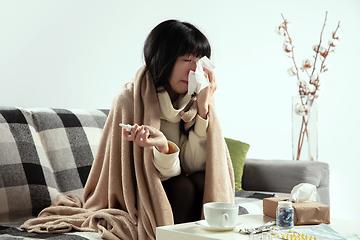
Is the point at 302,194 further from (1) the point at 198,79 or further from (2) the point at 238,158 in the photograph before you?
(2) the point at 238,158

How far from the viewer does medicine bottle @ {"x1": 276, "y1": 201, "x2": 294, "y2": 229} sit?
2.79 ft

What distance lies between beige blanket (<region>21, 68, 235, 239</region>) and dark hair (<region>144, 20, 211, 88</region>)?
1.9 inches

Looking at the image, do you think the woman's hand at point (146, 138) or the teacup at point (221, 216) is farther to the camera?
the woman's hand at point (146, 138)

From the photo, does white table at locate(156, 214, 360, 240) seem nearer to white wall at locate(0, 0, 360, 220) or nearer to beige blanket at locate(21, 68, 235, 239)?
beige blanket at locate(21, 68, 235, 239)

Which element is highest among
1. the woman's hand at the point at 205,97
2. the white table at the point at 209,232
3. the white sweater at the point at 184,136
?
the woman's hand at the point at 205,97

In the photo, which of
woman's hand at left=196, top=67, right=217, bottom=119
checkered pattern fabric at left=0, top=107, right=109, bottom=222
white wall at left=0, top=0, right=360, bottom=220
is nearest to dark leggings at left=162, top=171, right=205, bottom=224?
woman's hand at left=196, top=67, right=217, bottom=119

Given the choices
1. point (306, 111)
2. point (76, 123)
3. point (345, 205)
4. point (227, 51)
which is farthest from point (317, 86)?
point (76, 123)

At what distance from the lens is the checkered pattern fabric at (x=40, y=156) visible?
1369 millimetres

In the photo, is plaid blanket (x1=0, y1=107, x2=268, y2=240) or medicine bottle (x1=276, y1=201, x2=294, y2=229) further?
plaid blanket (x1=0, y1=107, x2=268, y2=240)

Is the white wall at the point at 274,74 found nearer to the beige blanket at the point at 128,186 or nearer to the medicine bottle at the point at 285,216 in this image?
the beige blanket at the point at 128,186

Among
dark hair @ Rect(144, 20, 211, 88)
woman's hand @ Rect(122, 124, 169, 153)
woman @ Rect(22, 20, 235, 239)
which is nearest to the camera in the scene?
woman's hand @ Rect(122, 124, 169, 153)

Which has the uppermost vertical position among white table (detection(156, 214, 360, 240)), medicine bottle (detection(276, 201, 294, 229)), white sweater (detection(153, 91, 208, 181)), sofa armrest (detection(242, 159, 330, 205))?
white sweater (detection(153, 91, 208, 181))

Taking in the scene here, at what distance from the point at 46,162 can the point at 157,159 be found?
21.8 inches

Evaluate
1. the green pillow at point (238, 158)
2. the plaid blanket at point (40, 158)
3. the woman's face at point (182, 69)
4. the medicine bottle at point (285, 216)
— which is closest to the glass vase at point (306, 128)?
the green pillow at point (238, 158)
